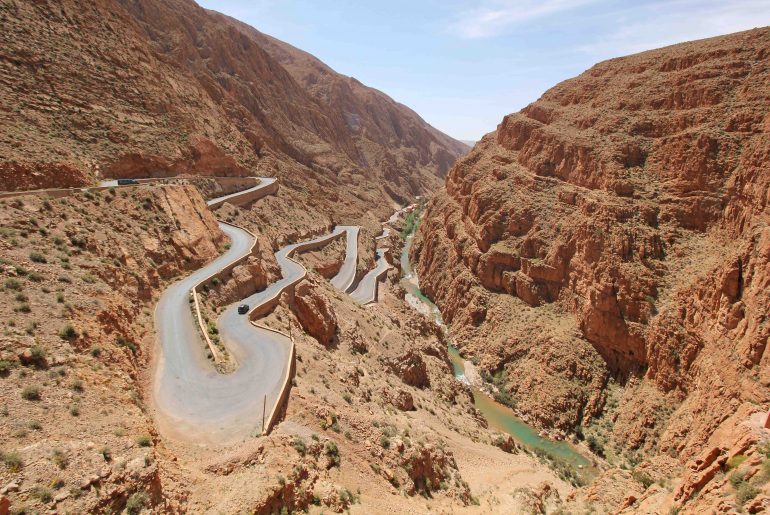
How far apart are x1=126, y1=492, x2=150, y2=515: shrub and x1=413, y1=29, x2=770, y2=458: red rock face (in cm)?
2474

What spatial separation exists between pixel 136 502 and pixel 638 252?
3603 cm

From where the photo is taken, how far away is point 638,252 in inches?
1398

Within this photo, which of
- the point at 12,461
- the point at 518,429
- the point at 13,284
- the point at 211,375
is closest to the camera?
the point at 12,461

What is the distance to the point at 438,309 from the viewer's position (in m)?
55.0

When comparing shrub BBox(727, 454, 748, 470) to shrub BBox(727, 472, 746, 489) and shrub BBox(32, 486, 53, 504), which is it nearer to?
shrub BBox(727, 472, 746, 489)

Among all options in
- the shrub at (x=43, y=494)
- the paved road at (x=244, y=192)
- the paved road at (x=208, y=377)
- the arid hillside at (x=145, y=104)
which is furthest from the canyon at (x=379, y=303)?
the paved road at (x=244, y=192)

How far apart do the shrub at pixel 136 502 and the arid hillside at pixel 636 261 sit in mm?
13725

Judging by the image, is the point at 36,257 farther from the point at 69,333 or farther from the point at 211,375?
the point at 211,375

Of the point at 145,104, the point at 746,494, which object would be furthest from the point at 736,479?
the point at 145,104

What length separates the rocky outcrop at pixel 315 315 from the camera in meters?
28.8

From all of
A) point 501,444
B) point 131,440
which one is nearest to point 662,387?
point 501,444

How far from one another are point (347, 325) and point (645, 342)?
20.9 meters

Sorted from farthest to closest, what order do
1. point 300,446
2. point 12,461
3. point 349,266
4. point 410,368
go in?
1. point 349,266
2. point 410,368
3. point 300,446
4. point 12,461

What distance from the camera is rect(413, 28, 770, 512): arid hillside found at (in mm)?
26094
